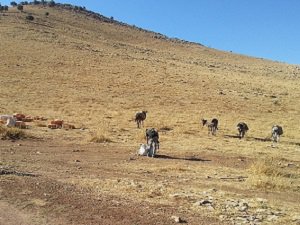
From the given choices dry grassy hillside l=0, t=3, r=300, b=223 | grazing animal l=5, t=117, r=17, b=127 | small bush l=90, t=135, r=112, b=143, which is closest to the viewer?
dry grassy hillside l=0, t=3, r=300, b=223

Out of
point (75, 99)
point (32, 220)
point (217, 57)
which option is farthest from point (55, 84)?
point (217, 57)

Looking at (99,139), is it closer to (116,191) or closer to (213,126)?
(213,126)

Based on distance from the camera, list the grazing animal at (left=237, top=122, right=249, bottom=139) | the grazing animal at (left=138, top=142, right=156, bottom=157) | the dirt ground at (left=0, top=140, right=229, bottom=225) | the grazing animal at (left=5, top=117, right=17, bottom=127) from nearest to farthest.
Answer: the dirt ground at (left=0, top=140, right=229, bottom=225)
the grazing animal at (left=138, top=142, right=156, bottom=157)
the grazing animal at (left=5, top=117, right=17, bottom=127)
the grazing animal at (left=237, top=122, right=249, bottom=139)

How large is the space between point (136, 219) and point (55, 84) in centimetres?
4266

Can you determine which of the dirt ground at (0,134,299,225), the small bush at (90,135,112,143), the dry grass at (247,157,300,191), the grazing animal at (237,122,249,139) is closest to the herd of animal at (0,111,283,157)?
the grazing animal at (237,122,249,139)

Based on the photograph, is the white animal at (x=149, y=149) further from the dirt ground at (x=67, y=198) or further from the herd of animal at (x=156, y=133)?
the dirt ground at (x=67, y=198)

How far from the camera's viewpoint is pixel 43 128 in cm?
2798

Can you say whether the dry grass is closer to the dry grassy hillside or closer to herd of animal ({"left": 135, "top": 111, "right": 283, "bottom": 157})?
the dry grassy hillside

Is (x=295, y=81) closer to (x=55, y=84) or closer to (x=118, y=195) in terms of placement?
(x=55, y=84)

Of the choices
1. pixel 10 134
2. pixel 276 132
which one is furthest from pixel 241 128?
pixel 10 134

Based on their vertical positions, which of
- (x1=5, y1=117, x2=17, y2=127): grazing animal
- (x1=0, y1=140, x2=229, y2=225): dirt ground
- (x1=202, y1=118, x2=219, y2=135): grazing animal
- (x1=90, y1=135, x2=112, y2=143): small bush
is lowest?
(x1=0, y1=140, x2=229, y2=225): dirt ground

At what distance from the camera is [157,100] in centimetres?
4784

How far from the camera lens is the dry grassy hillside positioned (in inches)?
667

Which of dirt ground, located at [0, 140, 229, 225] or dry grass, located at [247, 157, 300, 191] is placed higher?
dry grass, located at [247, 157, 300, 191]
